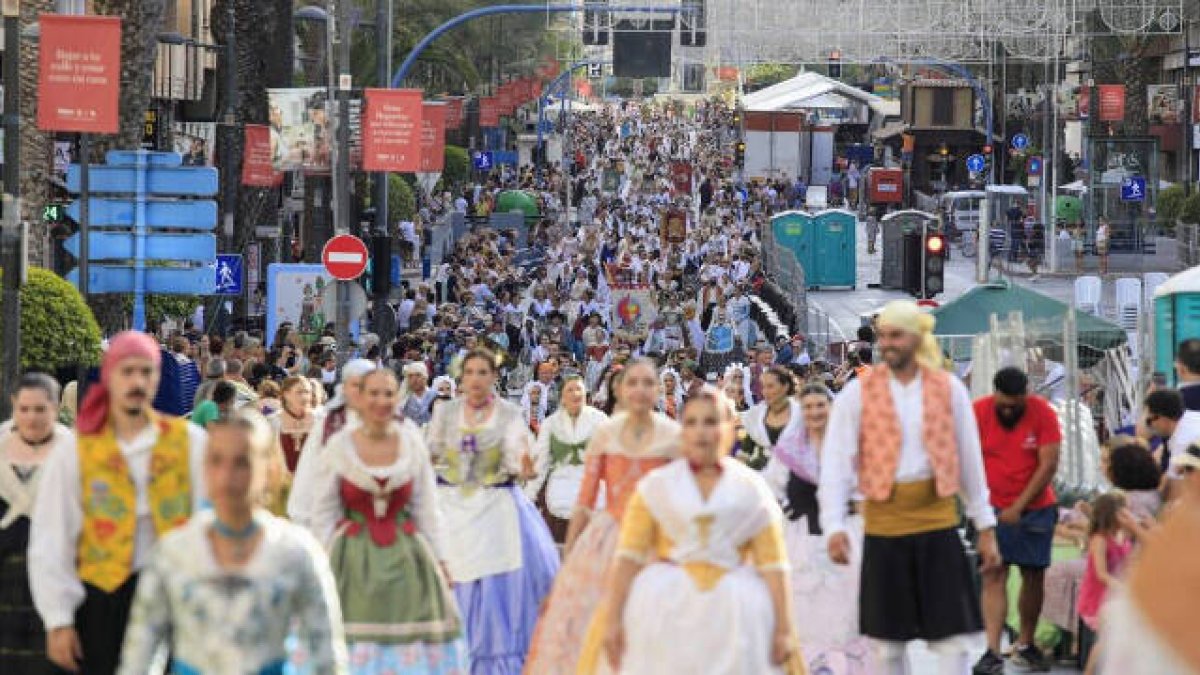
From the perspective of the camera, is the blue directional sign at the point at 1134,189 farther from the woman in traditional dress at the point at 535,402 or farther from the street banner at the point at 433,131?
the woman in traditional dress at the point at 535,402

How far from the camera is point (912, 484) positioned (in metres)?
10.6

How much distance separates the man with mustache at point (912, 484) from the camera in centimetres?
1059

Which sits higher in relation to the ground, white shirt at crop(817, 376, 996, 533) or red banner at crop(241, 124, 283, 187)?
red banner at crop(241, 124, 283, 187)

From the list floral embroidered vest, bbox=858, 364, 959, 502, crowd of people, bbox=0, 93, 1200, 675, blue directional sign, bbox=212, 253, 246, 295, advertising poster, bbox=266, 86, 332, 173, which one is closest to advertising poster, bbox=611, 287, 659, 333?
advertising poster, bbox=266, 86, 332, 173

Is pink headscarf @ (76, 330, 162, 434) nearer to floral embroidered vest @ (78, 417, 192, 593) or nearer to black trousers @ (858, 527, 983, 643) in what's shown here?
floral embroidered vest @ (78, 417, 192, 593)

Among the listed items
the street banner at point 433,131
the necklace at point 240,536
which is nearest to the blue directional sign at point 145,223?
the street banner at point 433,131

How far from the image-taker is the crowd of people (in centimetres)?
755

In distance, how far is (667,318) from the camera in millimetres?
35875

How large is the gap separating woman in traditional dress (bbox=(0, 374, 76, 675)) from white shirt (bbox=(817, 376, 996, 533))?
299 cm

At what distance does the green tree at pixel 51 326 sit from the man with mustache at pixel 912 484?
13.4 metres

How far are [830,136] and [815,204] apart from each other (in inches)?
843

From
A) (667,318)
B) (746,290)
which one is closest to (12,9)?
(667,318)

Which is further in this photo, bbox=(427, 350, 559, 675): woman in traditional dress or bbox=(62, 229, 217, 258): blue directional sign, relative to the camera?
bbox=(62, 229, 217, 258): blue directional sign

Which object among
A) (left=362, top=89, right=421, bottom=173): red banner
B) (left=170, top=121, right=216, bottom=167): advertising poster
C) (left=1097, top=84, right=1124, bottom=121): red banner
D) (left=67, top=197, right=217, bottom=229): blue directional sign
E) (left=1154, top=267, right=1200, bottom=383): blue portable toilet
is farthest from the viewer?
(left=1097, top=84, right=1124, bottom=121): red banner
